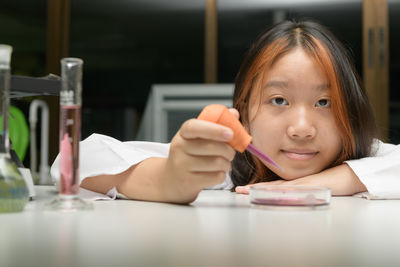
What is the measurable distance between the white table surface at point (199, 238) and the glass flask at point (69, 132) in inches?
1.0

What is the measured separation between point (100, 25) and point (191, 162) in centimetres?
296

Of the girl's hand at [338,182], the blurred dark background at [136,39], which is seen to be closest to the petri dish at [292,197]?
the girl's hand at [338,182]

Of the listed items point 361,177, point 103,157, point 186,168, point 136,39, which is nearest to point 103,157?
point 103,157

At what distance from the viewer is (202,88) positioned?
257cm

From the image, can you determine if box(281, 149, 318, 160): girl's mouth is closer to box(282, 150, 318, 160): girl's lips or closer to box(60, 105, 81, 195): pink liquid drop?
box(282, 150, 318, 160): girl's lips

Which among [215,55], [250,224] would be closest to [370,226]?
[250,224]

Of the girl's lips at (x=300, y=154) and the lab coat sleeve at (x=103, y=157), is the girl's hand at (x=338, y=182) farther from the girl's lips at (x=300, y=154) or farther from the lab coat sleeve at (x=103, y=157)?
the lab coat sleeve at (x=103, y=157)

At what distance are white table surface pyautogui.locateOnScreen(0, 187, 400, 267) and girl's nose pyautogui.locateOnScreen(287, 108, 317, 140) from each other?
0.33 meters

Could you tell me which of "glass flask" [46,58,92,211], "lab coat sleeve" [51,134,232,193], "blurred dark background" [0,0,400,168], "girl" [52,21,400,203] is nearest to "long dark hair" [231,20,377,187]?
"girl" [52,21,400,203]

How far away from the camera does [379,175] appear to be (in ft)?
2.75

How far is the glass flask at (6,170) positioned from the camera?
1.65ft

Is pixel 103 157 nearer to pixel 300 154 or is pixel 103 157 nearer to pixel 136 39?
pixel 300 154

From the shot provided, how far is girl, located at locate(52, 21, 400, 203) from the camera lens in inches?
31.0

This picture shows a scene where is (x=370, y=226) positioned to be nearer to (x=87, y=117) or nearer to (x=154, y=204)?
(x=154, y=204)
